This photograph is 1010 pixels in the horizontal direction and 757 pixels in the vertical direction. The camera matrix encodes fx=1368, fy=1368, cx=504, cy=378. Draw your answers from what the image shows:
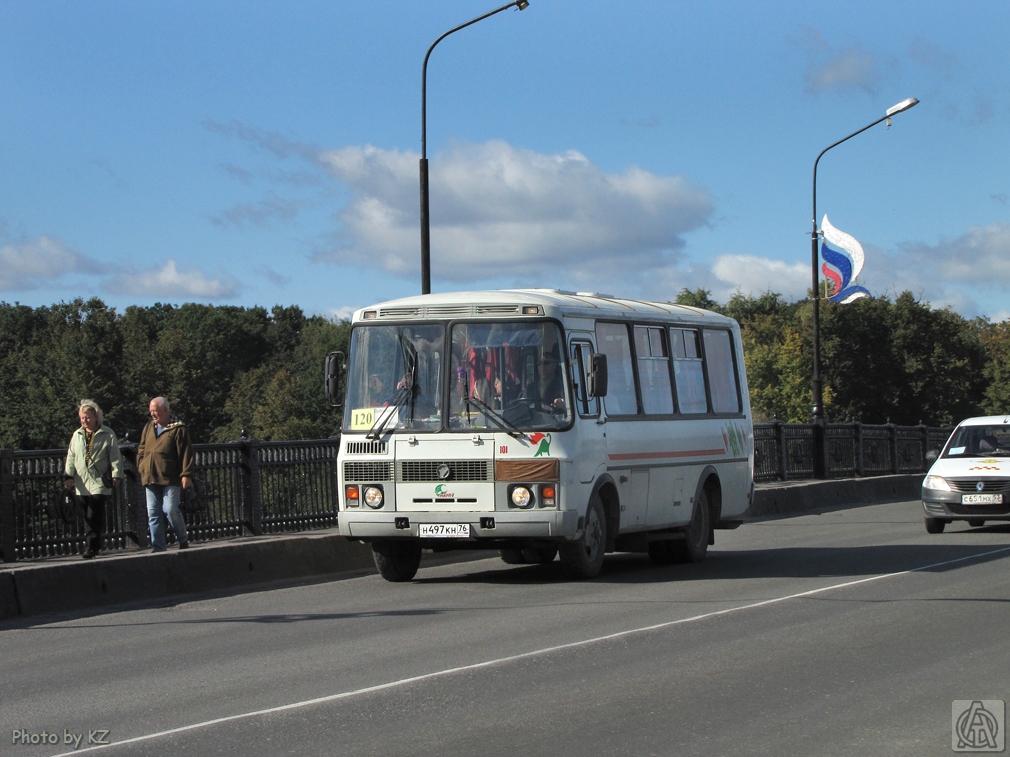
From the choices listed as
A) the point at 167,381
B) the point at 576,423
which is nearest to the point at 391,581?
the point at 576,423

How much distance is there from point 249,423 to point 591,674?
102207mm

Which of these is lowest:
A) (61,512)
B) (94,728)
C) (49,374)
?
(94,728)

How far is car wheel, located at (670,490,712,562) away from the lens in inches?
668

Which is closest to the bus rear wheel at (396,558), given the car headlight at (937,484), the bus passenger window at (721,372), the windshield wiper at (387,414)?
the windshield wiper at (387,414)

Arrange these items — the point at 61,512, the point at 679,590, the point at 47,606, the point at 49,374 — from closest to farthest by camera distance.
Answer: the point at 47,606 → the point at 679,590 → the point at 61,512 → the point at 49,374

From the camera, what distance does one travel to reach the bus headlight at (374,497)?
46.8 ft

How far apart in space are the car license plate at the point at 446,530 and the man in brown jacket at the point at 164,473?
112 inches

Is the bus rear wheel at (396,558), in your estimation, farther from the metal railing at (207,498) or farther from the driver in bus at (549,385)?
the metal railing at (207,498)

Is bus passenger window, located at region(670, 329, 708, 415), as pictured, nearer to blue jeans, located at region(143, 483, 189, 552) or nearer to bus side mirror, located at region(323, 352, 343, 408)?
bus side mirror, located at region(323, 352, 343, 408)

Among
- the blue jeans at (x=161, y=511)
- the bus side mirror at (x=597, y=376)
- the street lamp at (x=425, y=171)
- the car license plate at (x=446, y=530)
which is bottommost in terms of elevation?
the car license plate at (x=446, y=530)

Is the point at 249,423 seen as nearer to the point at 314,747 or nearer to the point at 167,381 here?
the point at 167,381

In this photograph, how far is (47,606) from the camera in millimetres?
12875

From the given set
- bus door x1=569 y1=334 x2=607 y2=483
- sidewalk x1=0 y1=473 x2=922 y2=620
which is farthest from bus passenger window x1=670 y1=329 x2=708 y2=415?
sidewalk x1=0 y1=473 x2=922 y2=620

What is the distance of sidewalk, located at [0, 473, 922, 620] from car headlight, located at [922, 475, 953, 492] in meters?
8.64
